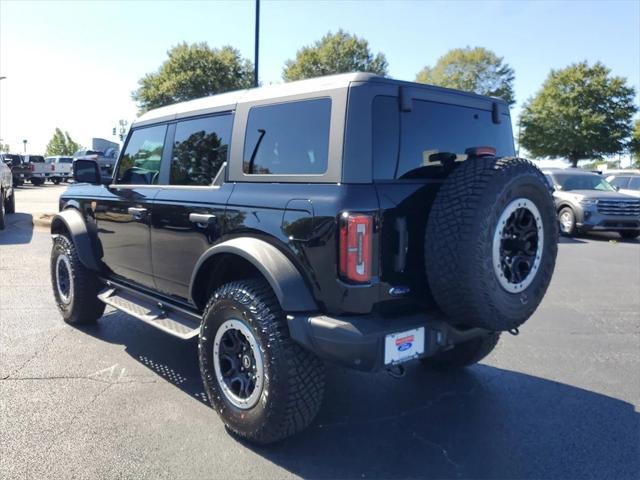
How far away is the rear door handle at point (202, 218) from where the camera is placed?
3.19 meters

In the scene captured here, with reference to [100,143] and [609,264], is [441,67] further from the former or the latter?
[609,264]

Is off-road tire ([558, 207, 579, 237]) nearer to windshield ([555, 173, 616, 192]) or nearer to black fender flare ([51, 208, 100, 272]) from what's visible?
windshield ([555, 173, 616, 192])

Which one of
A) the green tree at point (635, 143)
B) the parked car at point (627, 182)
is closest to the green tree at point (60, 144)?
the green tree at point (635, 143)

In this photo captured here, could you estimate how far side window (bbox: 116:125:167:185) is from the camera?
4020 millimetres

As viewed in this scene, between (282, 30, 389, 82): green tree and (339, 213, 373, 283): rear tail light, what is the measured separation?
41.1 m

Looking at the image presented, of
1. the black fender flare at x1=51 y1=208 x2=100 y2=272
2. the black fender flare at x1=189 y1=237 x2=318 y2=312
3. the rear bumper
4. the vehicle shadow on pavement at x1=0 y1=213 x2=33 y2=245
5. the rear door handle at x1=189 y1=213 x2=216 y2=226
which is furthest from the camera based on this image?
the vehicle shadow on pavement at x1=0 y1=213 x2=33 y2=245

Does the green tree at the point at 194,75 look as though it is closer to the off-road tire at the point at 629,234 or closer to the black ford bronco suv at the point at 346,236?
the off-road tire at the point at 629,234

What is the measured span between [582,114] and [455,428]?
45373mm

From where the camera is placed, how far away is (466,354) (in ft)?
12.6

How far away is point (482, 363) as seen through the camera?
428 centimetres

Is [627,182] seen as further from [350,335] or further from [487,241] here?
[350,335]

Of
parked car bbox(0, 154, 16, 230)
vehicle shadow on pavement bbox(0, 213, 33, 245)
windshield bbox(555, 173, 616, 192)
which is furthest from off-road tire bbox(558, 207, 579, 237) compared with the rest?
parked car bbox(0, 154, 16, 230)

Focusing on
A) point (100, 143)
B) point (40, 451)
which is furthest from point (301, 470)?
point (100, 143)

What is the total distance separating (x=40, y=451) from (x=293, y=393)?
4.77 ft
